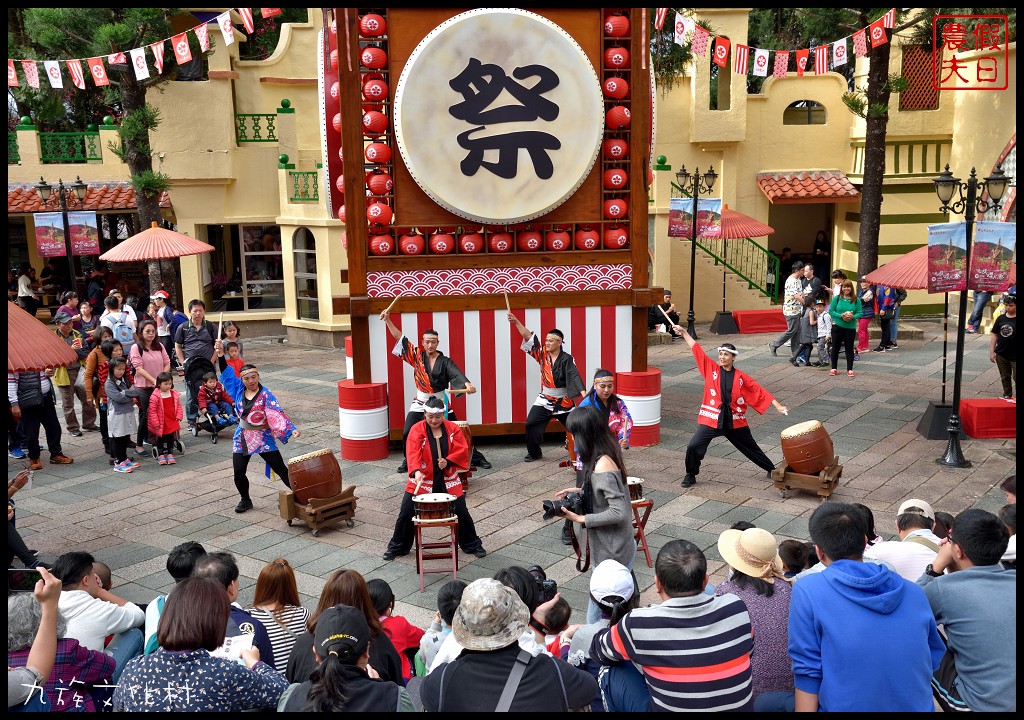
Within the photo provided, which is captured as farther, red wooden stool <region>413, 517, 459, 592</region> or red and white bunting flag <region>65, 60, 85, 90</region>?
red and white bunting flag <region>65, 60, 85, 90</region>

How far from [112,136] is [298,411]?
1102 cm

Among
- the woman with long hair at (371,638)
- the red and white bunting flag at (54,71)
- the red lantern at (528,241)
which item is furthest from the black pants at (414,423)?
the red and white bunting flag at (54,71)

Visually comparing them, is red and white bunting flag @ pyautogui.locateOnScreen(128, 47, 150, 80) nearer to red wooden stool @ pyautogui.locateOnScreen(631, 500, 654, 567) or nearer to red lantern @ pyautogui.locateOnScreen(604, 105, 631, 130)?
red lantern @ pyautogui.locateOnScreen(604, 105, 631, 130)

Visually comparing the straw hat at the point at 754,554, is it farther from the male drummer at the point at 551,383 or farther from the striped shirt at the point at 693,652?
the male drummer at the point at 551,383

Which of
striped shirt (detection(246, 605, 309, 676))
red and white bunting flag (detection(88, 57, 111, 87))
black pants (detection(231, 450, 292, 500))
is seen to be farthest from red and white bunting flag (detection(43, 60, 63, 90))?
striped shirt (detection(246, 605, 309, 676))

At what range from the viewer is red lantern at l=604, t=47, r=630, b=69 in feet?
35.0

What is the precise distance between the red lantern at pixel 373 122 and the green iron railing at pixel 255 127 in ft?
35.0

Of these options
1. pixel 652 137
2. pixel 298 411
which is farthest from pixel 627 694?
pixel 298 411

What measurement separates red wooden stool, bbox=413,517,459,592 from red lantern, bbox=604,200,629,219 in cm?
493

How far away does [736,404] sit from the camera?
9.21m

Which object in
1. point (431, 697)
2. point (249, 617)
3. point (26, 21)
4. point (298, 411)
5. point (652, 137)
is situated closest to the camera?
point (431, 697)

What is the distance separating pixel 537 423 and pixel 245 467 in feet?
10.4

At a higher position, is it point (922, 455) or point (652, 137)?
point (652, 137)

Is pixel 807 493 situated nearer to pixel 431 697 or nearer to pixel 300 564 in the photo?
pixel 300 564
